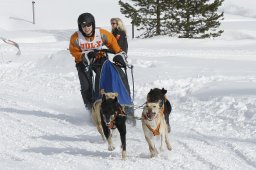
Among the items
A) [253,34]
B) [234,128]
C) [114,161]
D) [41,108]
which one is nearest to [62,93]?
[41,108]

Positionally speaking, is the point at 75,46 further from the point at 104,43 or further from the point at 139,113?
the point at 139,113

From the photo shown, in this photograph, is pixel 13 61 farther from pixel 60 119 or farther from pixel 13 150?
pixel 13 150

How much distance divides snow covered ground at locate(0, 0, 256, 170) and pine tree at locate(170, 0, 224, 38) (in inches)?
396

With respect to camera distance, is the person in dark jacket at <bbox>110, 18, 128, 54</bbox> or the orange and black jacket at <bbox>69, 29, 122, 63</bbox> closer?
the orange and black jacket at <bbox>69, 29, 122, 63</bbox>

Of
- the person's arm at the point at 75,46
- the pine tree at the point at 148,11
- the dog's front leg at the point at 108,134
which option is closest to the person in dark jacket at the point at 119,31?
the person's arm at the point at 75,46

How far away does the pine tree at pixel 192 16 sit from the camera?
96.0 feet

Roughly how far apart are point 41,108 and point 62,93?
65.4 inches

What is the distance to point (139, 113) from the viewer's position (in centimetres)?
955

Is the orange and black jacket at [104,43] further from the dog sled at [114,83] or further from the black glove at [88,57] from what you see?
the dog sled at [114,83]

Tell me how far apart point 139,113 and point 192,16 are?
2181cm

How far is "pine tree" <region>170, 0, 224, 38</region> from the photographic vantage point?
96.0 feet

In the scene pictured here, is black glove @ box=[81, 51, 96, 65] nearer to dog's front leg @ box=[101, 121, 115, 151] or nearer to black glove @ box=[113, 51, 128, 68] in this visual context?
black glove @ box=[113, 51, 128, 68]

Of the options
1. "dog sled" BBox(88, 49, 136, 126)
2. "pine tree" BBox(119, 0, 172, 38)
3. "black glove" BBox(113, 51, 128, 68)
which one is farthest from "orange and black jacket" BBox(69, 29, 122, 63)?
"pine tree" BBox(119, 0, 172, 38)

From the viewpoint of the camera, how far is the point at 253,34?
32.6 m
